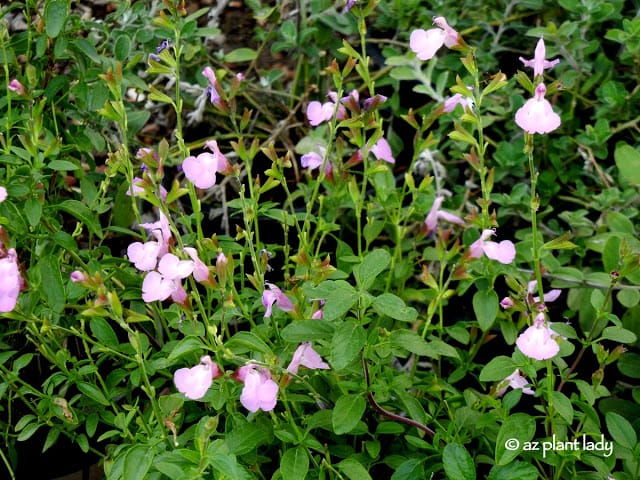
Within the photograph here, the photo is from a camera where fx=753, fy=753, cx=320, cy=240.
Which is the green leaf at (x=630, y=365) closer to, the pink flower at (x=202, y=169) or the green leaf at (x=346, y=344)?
the green leaf at (x=346, y=344)

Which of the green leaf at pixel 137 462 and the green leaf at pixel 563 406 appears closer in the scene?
the green leaf at pixel 137 462

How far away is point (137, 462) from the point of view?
999 mm

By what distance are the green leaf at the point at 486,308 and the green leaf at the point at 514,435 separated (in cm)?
20

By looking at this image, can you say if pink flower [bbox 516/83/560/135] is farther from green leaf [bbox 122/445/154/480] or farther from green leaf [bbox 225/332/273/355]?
A: green leaf [bbox 122/445/154/480]

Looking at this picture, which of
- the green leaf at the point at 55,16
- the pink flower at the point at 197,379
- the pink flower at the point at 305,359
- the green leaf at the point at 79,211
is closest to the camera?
the pink flower at the point at 197,379

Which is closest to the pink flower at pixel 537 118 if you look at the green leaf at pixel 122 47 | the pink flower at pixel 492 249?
the pink flower at pixel 492 249

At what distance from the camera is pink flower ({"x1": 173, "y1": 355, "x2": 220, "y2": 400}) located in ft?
3.17

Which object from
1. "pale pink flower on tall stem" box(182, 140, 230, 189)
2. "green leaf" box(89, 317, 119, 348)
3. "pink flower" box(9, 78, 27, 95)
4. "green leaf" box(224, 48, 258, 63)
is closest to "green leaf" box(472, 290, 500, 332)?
"pale pink flower on tall stem" box(182, 140, 230, 189)

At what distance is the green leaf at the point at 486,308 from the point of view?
51.0 inches

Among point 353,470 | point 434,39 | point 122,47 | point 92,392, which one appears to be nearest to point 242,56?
point 122,47

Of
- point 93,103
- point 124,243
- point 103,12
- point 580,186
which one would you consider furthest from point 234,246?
point 103,12

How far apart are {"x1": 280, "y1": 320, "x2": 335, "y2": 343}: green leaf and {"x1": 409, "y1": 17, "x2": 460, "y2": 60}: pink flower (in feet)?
1.49

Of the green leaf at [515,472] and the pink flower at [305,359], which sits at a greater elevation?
the pink flower at [305,359]

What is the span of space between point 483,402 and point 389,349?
0.21 m
